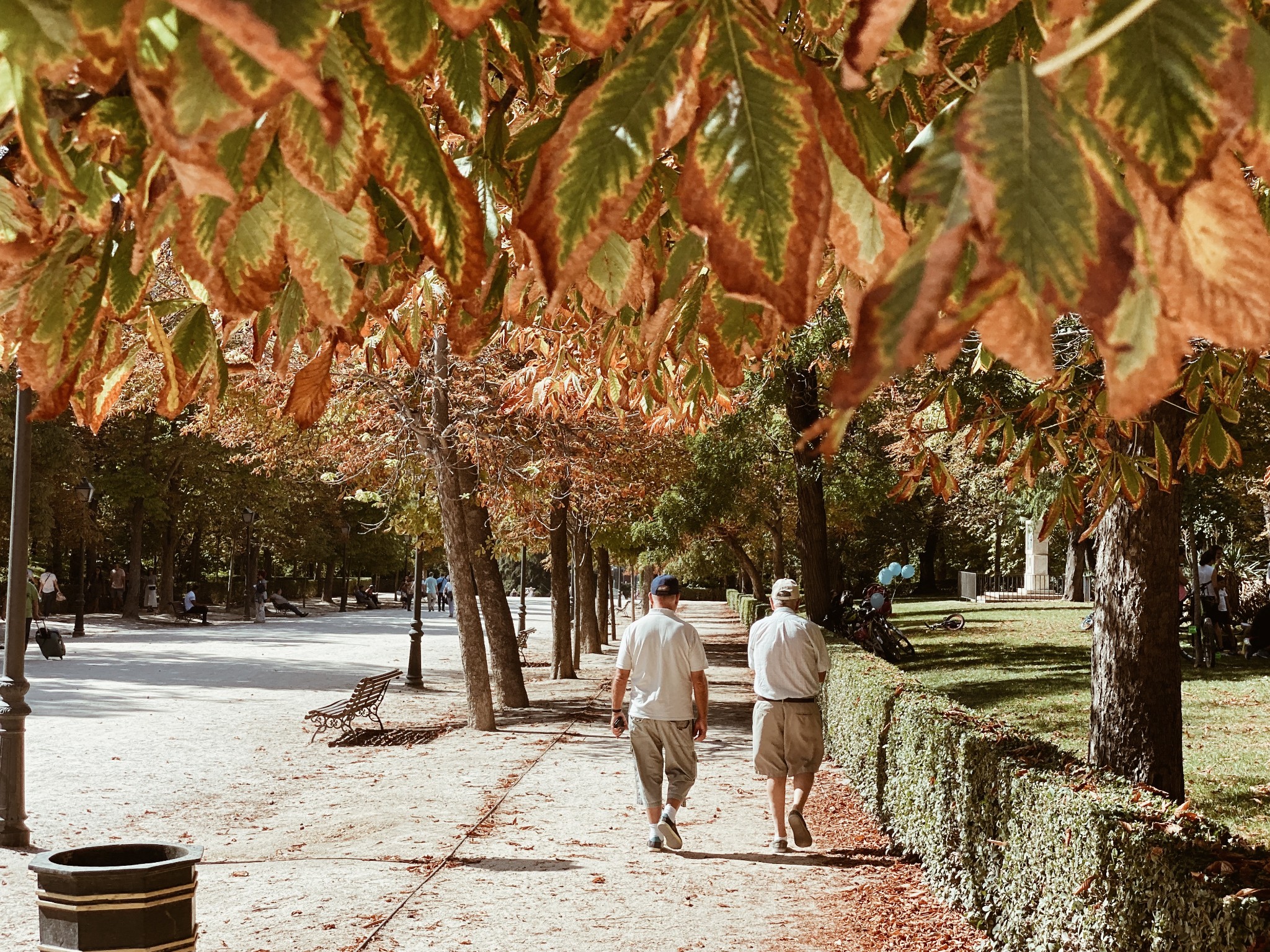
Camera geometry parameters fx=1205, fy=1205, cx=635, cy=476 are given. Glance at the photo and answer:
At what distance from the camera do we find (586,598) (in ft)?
105

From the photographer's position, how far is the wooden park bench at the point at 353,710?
52.1 feet

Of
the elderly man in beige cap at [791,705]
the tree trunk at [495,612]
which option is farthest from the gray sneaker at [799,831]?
the tree trunk at [495,612]

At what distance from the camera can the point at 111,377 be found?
2.09m

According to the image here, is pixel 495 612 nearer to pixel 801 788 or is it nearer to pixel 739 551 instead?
pixel 801 788

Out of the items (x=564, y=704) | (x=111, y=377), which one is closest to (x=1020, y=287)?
(x=111, y=377)

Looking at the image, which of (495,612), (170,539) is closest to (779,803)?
(495,612)

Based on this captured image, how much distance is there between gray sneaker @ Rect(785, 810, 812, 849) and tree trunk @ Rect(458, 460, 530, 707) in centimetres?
949

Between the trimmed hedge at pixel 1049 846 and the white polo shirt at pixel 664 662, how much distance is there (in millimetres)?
1856

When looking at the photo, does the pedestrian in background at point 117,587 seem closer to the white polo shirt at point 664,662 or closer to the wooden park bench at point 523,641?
the wooden park bench at point 523,641

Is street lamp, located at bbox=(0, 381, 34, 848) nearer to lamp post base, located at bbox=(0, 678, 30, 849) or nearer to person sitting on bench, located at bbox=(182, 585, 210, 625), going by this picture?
lamp post base, located at bbox=(0, 678, 30, 849)

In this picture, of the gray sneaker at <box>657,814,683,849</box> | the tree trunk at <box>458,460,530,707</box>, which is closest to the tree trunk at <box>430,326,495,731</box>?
the tree trunk at <box>458,460,530,707</box>

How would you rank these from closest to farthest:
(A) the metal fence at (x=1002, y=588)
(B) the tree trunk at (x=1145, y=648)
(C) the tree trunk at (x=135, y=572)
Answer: (B) the tree trunk at (x=1145, y=648) → (C) the tree trunk at (x=135, y=572) → (A) the metal fence at (x=1002, y=588)

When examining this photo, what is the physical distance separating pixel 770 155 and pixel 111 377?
1.56m

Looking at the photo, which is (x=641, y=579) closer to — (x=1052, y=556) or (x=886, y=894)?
(x=1052, y=556)
